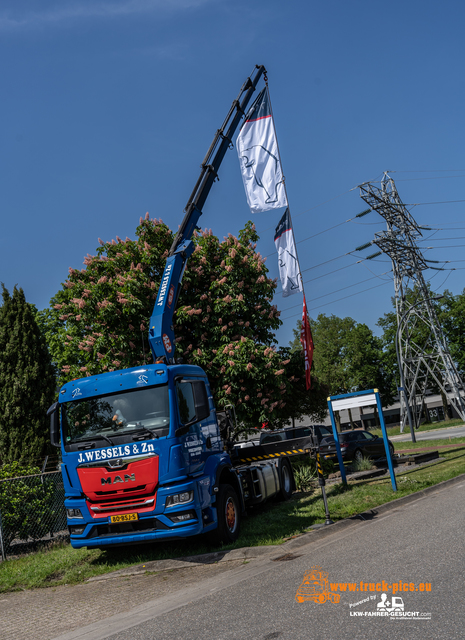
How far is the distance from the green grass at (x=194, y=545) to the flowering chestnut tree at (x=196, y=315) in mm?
5823

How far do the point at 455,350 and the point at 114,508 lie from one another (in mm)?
56977

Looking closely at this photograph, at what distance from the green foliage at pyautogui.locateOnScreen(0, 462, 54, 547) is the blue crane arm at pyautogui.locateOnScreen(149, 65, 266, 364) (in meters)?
3.63

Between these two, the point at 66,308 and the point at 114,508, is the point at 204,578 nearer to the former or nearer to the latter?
the point at 114,508

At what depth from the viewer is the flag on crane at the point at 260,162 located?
15477 mm

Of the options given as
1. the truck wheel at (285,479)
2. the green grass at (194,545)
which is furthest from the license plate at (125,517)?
the truck wheel at (285,479)

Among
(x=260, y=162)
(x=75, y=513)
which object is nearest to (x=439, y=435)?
(x=260, y=162)

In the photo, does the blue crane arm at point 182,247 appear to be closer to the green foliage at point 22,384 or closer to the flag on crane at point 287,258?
the flag on crane at point 287,258

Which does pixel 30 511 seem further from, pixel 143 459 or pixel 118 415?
pixel 143 459

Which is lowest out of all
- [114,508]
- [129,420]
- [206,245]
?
[114,508]

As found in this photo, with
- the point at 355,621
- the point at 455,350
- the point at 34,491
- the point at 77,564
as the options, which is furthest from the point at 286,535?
the point at 455,350

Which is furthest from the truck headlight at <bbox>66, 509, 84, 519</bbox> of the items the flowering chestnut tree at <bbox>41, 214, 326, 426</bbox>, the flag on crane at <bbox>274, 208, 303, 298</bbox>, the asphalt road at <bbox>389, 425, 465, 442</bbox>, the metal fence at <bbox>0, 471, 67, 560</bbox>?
the asphalt road at <bbox>389, 425, 465, 442</bbox>

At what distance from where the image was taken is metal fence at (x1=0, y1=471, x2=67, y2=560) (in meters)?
10.7

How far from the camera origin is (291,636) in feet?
14.4

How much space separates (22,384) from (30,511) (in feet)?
36.1
